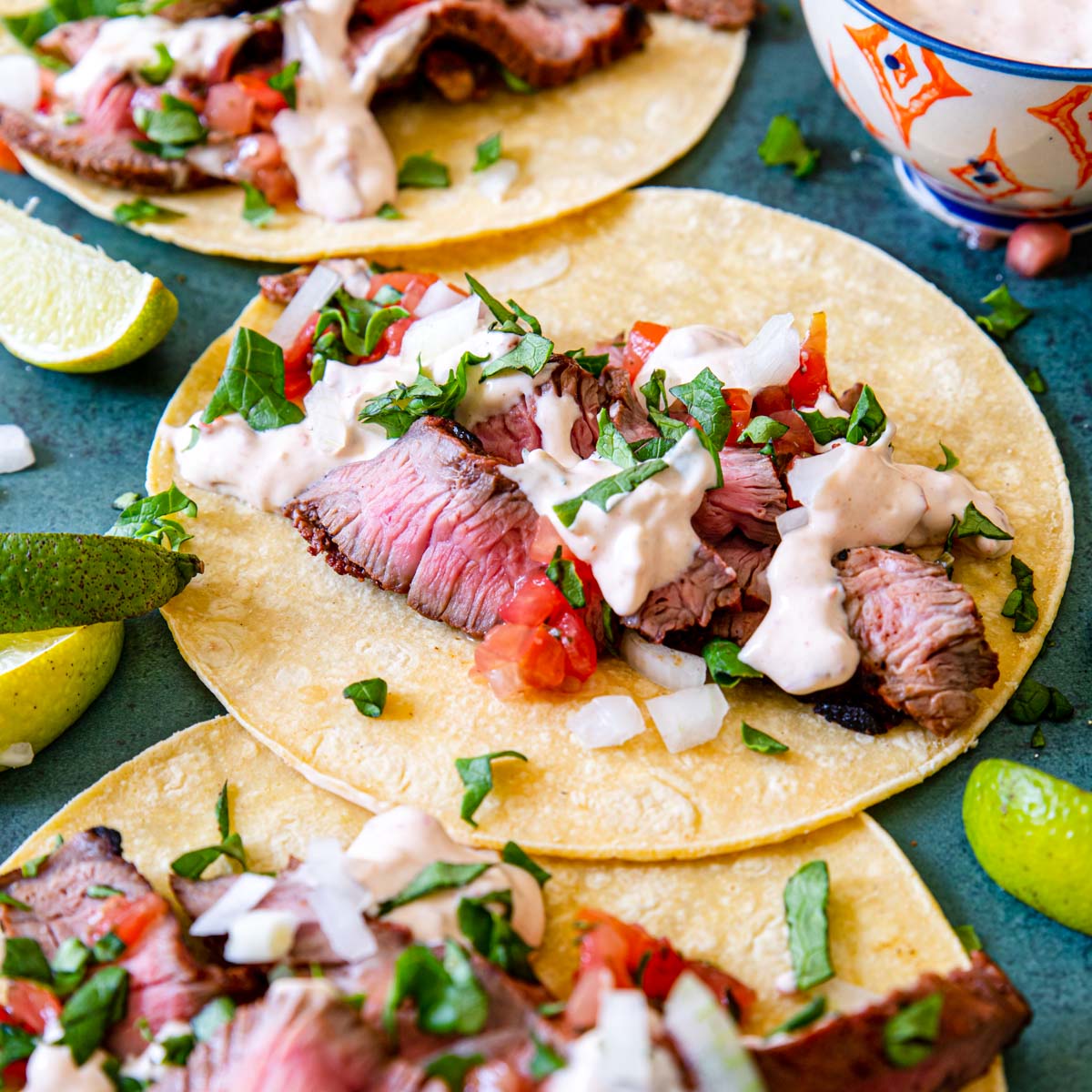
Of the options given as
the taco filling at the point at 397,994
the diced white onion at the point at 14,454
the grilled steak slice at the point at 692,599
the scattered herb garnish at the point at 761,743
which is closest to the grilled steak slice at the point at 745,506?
the grilled steak slice at the point at 692,599

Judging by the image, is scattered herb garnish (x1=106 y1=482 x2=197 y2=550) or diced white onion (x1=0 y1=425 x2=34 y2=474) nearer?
scattered herb garnish (x1=106 y1=482 x2=197 y2=550)

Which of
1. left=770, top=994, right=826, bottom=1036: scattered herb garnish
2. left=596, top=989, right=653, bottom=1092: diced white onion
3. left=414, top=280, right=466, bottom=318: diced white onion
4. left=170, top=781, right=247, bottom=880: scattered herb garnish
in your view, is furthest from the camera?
left=414, top=280, right=466, bottom=318: diced white onion

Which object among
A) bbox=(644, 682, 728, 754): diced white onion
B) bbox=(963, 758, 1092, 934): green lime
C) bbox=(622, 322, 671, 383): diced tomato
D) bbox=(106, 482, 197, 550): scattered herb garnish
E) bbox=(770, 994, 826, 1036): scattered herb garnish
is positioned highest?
bbox=(106, 482, 197, 550): scattered herb garnish

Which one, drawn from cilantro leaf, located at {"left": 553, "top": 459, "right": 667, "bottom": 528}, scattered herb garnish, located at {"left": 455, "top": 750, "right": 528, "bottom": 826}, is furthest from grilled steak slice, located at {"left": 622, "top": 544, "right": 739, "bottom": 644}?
scattered herb garnish, located at {"left": 455, "top": 750, "right": 528, "bottom": 826}

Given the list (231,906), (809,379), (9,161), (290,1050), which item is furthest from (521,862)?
(9,161)

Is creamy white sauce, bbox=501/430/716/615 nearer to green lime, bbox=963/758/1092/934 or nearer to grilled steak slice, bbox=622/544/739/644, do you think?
grilled steak slice, bbox=622/544/739/644

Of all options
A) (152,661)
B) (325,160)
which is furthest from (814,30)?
(152,661)
